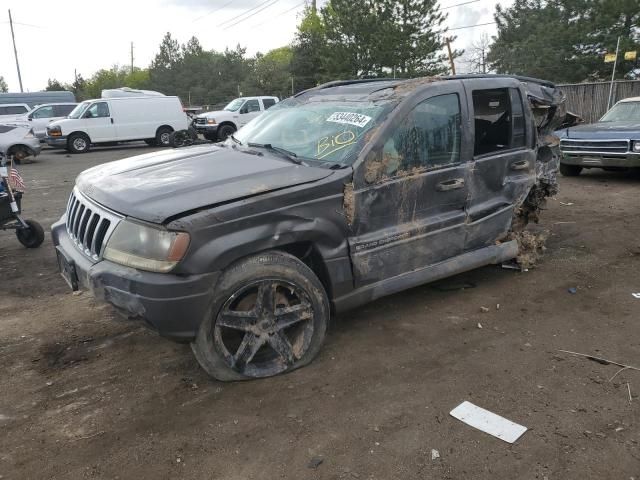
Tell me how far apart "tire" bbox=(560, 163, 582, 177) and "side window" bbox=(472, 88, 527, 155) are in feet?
21.2

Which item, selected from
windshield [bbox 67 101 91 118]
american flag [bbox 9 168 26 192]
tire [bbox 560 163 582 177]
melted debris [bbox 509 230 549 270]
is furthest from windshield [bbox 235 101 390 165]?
windshield [bbox 67 101 91 118]

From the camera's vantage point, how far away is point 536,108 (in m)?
5.11

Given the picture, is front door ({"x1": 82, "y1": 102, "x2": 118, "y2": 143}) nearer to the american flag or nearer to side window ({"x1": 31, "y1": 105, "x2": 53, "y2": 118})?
side window ({"x1": 31, "y1": 105, "x2": 53, "y2": 118})

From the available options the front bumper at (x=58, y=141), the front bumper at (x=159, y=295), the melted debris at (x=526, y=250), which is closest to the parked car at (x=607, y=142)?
the melted debris at (x=526, y=250)

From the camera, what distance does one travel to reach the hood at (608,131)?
8.75 m

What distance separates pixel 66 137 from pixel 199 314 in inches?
722

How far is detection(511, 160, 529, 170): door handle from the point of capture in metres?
4.46

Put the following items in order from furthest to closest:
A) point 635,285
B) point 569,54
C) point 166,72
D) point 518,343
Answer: point 166,72, point 569,54, point 635,285, point 518,343

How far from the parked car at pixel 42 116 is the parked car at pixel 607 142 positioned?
751 inches

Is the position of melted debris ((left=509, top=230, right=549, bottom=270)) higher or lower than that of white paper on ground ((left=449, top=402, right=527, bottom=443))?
higher

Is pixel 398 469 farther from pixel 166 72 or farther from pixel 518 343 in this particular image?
pixel 166 72

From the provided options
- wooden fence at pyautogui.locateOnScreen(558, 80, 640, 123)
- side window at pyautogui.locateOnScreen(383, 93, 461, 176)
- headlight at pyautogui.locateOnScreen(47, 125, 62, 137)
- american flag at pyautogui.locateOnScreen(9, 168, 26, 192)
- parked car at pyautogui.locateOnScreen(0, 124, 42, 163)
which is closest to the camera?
side window at pyautogui.locateOnScreen(383, 93, 461, 176)

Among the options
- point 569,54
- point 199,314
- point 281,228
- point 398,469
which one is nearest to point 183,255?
point 199,314

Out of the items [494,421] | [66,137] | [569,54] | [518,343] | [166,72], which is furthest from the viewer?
[166,72]
